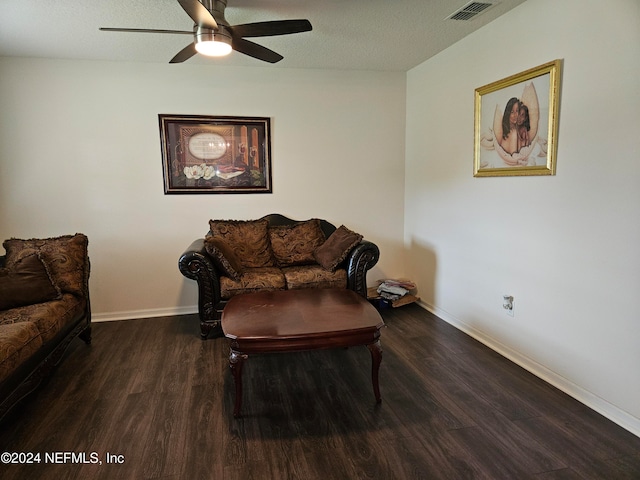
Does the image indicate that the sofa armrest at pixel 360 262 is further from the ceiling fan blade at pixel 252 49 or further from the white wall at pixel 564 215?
the ceiling fan blade at pixel 252 49

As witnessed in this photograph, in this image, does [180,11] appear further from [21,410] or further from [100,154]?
[21,410]

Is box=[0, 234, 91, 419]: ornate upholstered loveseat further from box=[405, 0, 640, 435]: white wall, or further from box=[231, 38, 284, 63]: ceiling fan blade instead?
Answer: box=[405, 0, 640, 435]: white wall

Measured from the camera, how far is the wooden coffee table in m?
2.14

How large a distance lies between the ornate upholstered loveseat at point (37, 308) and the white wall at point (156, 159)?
792 millimetres

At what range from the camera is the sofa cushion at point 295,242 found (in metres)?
3.88

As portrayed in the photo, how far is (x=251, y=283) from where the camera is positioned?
335 centimetres

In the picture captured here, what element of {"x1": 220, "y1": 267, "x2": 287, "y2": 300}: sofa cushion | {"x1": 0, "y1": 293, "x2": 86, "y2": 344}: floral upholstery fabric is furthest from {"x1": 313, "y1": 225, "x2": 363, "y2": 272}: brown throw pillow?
{"x1": 0, "y1": 293, "x2": 86, "y2": 344}: floral upholstery fabric

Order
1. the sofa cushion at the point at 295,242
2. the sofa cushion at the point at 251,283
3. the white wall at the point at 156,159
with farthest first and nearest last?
1. the sofa cushion at the point at 295,242
2. the white wall at the point at 156,159
3. the sofa cushion at the point at 251,283

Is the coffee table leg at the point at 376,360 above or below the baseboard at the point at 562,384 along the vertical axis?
above

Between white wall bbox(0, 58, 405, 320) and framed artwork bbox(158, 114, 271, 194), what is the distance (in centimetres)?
9

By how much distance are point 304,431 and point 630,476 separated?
4.91ft

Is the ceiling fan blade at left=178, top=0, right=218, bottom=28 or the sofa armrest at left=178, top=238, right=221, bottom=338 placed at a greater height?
the ceiling fan blade at left=178, top=0, right=218, bottom=28

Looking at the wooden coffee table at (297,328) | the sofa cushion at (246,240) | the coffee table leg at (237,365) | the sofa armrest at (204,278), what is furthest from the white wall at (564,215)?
the sofa armrest at (204,278)

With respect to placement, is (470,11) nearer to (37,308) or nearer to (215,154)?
(215,154)
